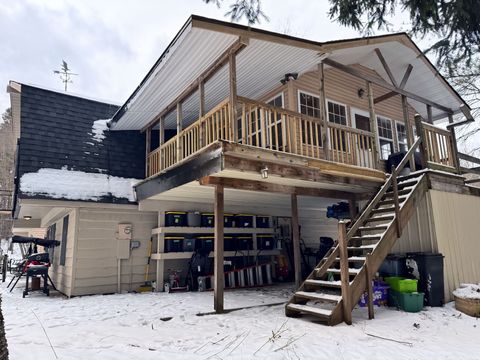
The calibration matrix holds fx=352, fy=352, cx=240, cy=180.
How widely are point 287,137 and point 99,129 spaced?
18.2 feet

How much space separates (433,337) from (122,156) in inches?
329

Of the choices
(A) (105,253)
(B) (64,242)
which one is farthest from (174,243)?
(B) (64,242)

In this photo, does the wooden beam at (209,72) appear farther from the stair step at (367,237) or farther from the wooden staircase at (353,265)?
the stair step at (367,237)

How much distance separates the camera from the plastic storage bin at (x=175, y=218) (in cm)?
931

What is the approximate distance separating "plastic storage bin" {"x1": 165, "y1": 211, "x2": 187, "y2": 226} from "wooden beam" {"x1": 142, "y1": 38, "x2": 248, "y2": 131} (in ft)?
8.57

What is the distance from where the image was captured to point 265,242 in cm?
1061

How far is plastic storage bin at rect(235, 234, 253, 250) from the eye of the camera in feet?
33.2

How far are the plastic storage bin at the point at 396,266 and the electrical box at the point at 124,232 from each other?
6.23 metres

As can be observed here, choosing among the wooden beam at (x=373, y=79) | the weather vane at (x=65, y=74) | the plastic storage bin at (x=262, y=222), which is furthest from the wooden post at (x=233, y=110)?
the weather vane at (x=65, y=74)

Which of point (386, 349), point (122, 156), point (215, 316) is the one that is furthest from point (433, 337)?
point (122, 156)

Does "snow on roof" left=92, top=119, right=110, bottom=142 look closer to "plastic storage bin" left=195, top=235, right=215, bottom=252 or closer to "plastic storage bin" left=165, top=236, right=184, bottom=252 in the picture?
"plastic storage bin" left=165, top=236, right=184, bottom=252

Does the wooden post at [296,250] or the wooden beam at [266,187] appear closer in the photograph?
the wooden beam at [266,187]

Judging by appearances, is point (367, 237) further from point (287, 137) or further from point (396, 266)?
point (287, 137)

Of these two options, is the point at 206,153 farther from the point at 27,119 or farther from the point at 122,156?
the point at 27,119
